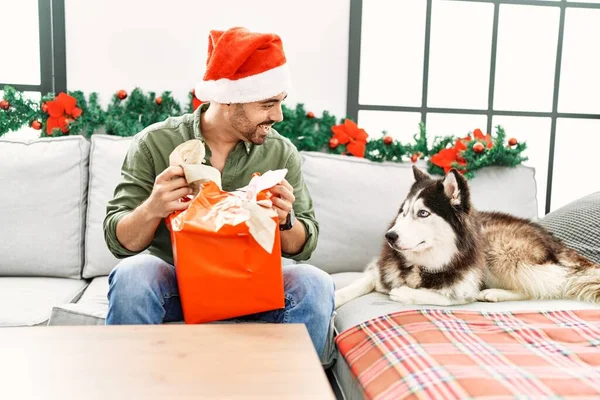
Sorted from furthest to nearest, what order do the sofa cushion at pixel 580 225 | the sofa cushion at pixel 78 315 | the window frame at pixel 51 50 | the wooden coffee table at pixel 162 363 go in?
the window frame at pixel 51 50
the sofa cushion at pixel 580 225
the sofa cushion at pixel 78 315
the wooden coffee table at pixel 162 363

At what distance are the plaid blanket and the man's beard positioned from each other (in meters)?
0.63

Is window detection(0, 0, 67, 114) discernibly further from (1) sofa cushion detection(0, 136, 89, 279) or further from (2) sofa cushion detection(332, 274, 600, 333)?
(2) sofa cushion detection(332, 274, 600, 333)

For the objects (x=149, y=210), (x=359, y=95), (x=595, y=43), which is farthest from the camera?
(x=595, y=43)

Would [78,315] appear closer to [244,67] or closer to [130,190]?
[130,190]

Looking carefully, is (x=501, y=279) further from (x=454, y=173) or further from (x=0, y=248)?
(x=0, y=248)

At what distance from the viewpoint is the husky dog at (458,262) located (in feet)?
5.30

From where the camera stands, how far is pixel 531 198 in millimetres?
2273

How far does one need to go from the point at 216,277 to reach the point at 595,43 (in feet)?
8.96

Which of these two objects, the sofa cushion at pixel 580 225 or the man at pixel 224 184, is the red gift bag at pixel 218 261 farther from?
the sofa cushion at pixel 580 225

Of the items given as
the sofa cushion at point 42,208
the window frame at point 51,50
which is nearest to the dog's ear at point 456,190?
the sofa cushion at point 42,208

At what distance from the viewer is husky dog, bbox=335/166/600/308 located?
162 centimetres

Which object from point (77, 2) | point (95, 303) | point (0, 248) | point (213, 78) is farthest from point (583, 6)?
point (0, 248)

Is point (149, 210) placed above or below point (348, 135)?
below

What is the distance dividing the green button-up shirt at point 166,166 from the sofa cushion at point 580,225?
1.00 metres
